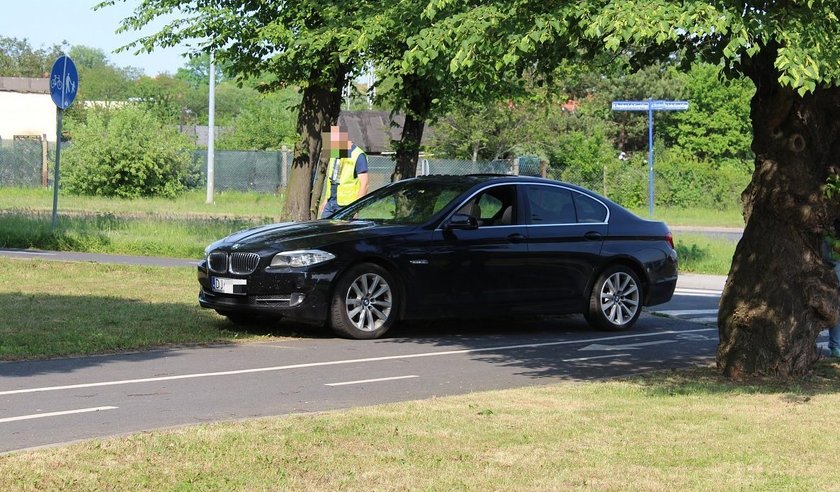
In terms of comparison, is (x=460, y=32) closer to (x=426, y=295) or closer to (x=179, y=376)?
(x=179, y=376)

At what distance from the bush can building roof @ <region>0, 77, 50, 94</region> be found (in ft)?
105

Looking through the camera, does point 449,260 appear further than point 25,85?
No

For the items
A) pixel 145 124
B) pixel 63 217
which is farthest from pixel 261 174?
pixel 63 217

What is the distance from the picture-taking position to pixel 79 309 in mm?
13867

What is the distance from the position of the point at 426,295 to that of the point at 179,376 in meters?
3.55

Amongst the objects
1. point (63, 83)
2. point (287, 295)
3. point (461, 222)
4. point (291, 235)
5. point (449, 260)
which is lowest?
point (287, 295)

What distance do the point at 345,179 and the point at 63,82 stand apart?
24.7 feet

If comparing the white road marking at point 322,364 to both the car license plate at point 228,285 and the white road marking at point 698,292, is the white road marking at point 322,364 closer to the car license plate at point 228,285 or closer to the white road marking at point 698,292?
the car license plate at point 228,285

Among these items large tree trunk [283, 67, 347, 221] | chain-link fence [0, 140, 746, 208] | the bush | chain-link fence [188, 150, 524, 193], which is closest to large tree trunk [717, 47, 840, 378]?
large tree trunk [283, 67, 347, 221]

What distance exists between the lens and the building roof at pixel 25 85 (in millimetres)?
76125

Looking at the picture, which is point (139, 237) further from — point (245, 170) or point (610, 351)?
point (245, 170)

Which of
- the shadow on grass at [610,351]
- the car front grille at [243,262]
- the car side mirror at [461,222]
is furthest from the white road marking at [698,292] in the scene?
the car front grille at [243,262]

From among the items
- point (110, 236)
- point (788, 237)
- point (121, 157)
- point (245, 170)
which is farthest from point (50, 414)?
point (245, 170)

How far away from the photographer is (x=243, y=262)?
12.6 metres
